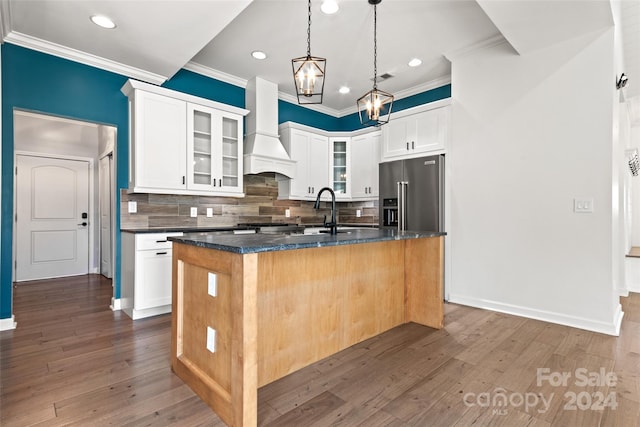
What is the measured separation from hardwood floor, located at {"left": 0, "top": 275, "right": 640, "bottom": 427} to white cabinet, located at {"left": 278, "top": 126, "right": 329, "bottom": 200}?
2.70 metres

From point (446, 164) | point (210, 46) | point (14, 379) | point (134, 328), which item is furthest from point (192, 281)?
point (446, 164)

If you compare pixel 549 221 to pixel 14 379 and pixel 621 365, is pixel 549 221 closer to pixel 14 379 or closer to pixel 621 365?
pixel 621 365

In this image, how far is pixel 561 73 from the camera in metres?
3.19

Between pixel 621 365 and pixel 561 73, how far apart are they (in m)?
2.57

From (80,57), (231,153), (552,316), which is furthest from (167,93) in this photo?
(552,316)

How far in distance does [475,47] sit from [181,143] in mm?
3517

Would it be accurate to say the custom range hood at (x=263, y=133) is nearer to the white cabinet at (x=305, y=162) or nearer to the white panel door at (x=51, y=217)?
the white cabinet at (x=305, y=162)

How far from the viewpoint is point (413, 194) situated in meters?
4.21

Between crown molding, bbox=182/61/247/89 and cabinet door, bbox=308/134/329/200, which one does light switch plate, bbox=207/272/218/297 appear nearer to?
crown molding, bbox=182/61/247/89

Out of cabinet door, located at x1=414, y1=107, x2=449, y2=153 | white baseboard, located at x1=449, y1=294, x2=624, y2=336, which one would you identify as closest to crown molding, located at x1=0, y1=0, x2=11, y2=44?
cabinet door, located at x1=414, y1=107, x2=449, y2=153

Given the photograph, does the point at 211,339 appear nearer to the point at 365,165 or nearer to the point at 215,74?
the point at 215,74

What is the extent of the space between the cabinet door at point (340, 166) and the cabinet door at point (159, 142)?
8.02 ft

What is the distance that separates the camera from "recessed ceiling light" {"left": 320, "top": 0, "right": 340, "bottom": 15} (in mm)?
2936

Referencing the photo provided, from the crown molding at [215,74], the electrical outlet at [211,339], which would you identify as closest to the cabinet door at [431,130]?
the crown molding at [215,74]
